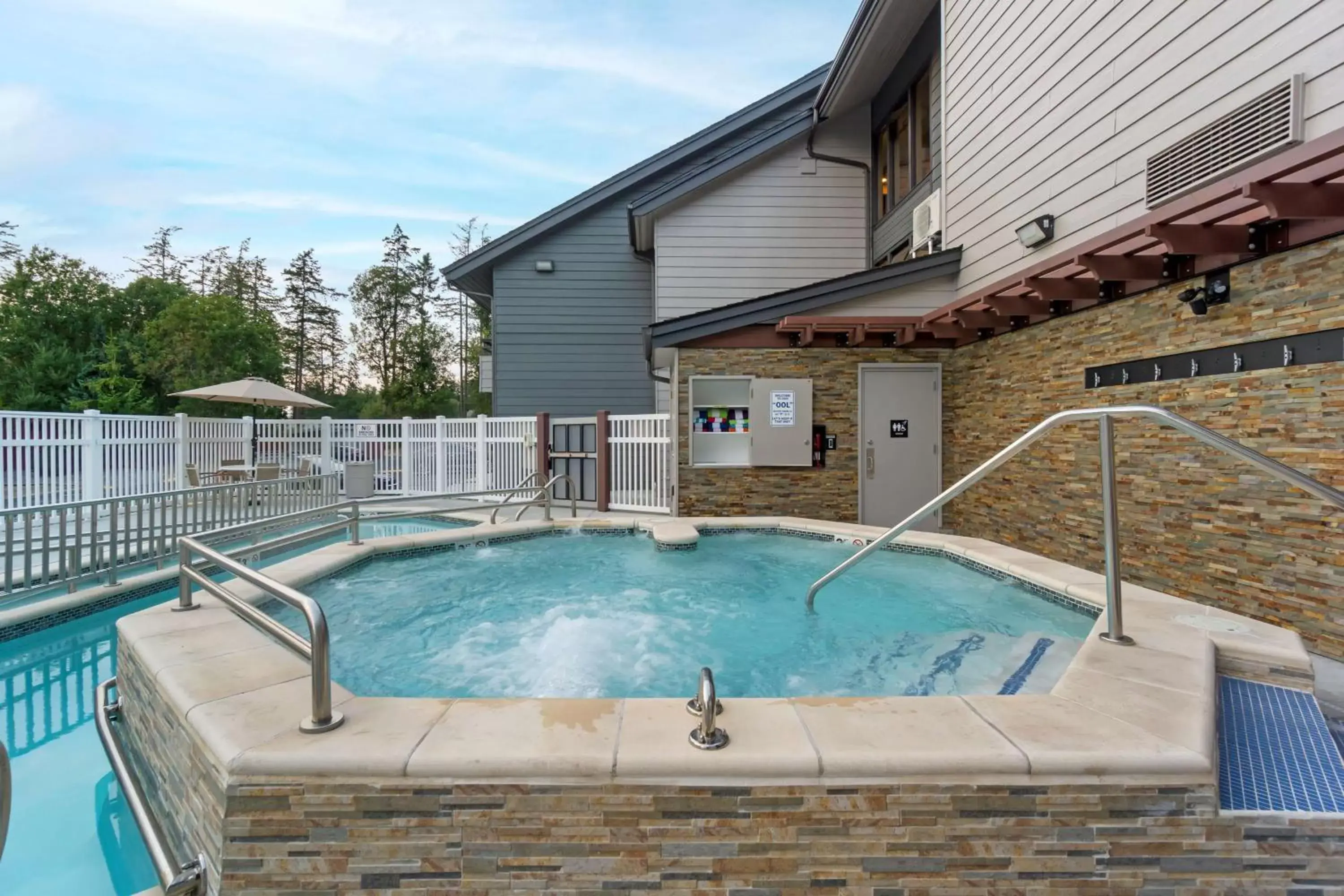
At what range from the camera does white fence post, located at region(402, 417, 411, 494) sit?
10766 millimetres

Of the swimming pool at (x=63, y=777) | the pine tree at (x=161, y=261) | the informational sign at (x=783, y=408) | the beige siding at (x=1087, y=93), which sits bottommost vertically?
the swimming pool at (x=63, y=777)

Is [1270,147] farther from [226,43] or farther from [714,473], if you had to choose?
[226,43]

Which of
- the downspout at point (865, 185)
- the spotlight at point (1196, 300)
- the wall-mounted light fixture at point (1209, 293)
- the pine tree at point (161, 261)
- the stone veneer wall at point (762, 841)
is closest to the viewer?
the stone veneer wall at point (762, 841)

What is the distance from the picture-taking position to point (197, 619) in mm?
2896

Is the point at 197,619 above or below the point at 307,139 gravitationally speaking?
below

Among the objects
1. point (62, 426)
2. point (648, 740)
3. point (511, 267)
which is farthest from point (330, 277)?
point (648, 740)

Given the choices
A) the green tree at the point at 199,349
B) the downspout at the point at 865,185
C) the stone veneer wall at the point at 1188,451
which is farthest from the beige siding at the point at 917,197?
the green tree at the point at 199,349

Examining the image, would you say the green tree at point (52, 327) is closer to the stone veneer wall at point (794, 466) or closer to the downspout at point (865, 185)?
the stone veneer wall at point (794, 466)

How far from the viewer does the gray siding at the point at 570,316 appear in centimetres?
1171

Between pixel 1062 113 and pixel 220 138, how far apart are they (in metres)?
17.4

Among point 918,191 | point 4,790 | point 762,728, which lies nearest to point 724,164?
point 918,191

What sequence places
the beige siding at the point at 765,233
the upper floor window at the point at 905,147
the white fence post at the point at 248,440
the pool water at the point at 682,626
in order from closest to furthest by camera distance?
1. the pool water at the point at 682,626
2. the upper floor window at the point at 905,147
3. the beige siding at the point at 765,233
4. the white fence post at the point at 248,440

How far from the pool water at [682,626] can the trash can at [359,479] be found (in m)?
5.08

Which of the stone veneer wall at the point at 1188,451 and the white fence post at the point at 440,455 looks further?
the white fence post at the point at 440,455
